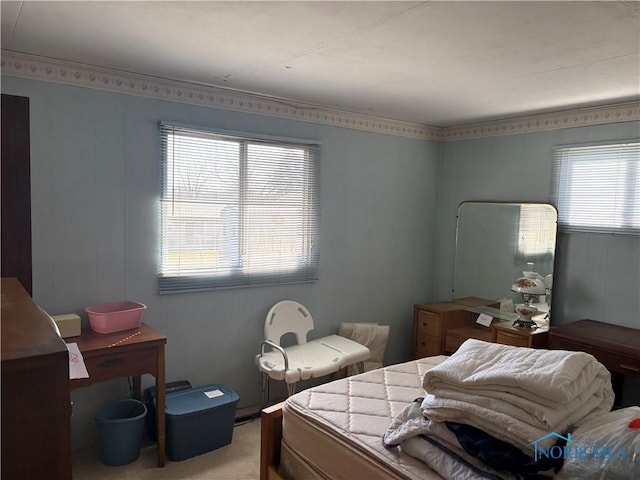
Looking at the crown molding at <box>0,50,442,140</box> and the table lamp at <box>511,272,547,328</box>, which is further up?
the crown molding at <box>0,50,442,140</box>

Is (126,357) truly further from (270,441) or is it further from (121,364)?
(270,441)

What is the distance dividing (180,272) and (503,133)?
2.93 metres

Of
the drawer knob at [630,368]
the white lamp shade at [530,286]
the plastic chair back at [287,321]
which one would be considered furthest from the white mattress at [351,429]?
the white lamp shade at [530,286]

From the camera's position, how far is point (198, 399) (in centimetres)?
299

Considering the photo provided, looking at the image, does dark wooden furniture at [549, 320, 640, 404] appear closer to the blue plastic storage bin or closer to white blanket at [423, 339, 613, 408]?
white blanket at [423, 339, 613, 408]

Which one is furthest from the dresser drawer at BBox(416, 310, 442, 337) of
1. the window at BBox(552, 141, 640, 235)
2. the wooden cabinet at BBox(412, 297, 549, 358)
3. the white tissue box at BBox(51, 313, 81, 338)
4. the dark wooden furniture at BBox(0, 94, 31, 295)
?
the dark wooden furniture at BBox(0, 94, 31, 295)

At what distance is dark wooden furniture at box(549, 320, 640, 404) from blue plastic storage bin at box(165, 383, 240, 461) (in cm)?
224

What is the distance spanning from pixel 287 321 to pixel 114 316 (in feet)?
4.31

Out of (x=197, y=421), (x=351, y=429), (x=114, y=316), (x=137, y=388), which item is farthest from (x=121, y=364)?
A: (x=351, y=429)

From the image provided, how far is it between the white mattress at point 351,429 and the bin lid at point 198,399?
870mm

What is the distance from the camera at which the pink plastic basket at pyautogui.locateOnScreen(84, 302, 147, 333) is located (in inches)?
108

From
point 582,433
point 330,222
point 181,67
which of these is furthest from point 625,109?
point 181,67

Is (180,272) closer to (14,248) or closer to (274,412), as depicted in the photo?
(14,248)

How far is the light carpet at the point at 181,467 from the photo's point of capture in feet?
8.80
